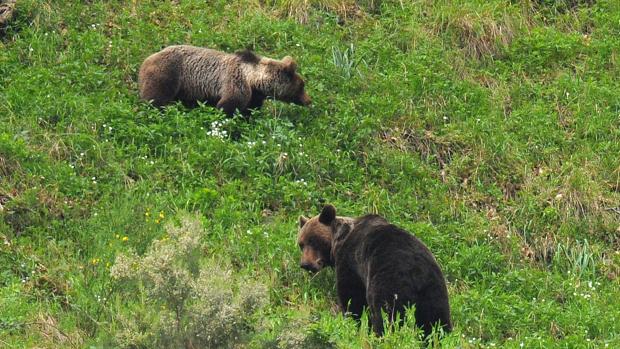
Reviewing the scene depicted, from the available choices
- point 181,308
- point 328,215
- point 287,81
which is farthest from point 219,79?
point 181,308

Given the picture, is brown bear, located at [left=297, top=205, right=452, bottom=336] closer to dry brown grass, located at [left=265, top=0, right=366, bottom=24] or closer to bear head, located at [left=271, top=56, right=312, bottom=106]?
bear head, located at [left=271, top=56, right=312, bottom=106]

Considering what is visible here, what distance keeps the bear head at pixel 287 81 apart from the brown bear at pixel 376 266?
264 cm

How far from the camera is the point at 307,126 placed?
1331cm

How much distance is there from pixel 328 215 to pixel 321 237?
23 cm

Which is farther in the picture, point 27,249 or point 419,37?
point 419,37

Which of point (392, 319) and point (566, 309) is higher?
point (392, 319)

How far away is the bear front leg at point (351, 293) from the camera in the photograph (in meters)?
10.1

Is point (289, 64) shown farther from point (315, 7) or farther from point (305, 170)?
point (315, 7)

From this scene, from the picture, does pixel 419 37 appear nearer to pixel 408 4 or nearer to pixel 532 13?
pixel 408 4

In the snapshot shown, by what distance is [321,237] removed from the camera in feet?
35.3

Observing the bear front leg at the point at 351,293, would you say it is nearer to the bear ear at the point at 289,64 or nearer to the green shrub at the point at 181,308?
the green shrub at the point at 181,308

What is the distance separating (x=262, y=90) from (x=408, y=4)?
3309 millimetres

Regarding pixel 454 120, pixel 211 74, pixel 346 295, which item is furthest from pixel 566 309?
pixel 211 74

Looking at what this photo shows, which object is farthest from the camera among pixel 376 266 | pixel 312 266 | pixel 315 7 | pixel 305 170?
pixel 315 7
